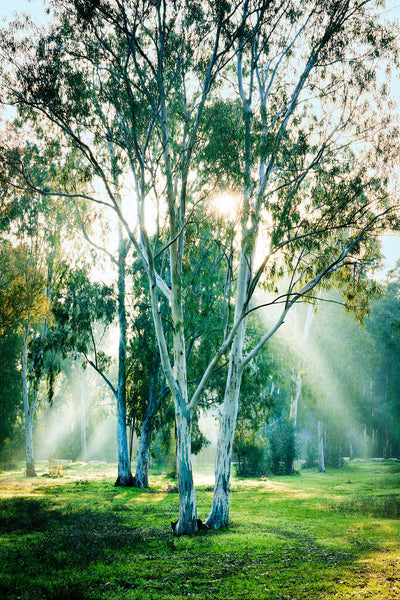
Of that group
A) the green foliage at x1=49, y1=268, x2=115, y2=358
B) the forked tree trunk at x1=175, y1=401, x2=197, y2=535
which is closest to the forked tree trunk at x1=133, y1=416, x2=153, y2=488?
the green foliage at x1=49, y1=268, x2=115, y2=358

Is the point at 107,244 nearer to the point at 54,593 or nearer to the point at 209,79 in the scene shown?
the point at 209,79

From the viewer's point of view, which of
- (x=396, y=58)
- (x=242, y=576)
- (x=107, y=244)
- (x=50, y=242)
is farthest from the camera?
(x=50, y=242)

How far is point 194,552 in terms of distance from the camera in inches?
277

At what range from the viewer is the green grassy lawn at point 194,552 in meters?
5.19

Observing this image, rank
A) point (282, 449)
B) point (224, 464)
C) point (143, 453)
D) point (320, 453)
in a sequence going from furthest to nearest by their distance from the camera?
1. point (320, 453)
2. point (282, 449)
3. point (143, 453)
4. point (224, 464)

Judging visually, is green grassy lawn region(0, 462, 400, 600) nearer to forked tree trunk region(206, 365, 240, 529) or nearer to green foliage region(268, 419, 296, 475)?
forked tree trunk region(206, 365, 240, 529)

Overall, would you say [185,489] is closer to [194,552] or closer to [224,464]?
[194,552]

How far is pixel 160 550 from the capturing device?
717 centimetres

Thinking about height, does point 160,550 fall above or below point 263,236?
below

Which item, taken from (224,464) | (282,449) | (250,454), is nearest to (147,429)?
(224,464)

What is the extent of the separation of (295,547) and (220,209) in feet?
21.8

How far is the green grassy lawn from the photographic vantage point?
519cm

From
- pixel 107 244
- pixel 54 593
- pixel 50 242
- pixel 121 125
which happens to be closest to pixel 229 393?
pixel 54 593

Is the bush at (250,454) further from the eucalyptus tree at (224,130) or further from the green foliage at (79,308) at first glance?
the eucalyptus tree at (224,130)
